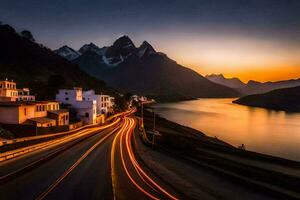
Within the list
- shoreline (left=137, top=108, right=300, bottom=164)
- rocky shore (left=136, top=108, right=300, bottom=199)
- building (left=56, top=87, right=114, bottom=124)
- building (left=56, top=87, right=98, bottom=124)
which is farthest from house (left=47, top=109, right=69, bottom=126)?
shoreline (left=137, top=108, right=300, bottom=164)

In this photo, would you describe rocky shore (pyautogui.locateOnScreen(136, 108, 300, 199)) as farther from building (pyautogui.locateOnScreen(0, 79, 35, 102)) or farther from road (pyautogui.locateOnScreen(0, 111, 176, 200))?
building (pyautogui.locateOnScreen(0, 79, 35, 102))

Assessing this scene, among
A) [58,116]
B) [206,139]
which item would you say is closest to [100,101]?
[206,139]

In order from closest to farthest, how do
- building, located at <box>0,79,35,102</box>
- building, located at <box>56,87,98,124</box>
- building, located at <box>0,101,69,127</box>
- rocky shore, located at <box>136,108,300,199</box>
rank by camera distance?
rocky shore, located at <box>136,108,300,199</box>, building, located at <box>0,101,69,127</box>, building, located at <box>0,79,35,102</box>, building, located at <box>56,87,98,124</box>

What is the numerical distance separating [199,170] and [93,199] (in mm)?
18098

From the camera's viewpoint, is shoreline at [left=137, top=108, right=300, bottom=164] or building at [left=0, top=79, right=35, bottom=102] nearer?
shoreline at [left=137, top=108, right=300, bottom=164]

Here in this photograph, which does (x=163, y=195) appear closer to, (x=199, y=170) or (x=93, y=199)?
(x=93, y=199)

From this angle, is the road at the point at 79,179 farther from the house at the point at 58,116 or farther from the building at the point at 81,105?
the building at the point at 81,105

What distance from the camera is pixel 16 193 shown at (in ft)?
67.5

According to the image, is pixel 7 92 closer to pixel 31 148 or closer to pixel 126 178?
pixel 31 148

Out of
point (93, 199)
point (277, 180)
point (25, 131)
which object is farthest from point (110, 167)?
point (25, 131)

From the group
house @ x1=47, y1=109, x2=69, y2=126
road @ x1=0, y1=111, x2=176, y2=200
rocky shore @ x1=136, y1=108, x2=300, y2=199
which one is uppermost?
house @ x1=47, y1=109, x2=69, y2=126

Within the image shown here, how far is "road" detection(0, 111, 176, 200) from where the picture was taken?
2130 cm

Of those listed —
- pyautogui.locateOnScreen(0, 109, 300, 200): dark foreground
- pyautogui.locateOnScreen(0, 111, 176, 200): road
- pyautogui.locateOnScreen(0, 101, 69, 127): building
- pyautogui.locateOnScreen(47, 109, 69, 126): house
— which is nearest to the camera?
pyautogui.locateOnScreen(0, 111, 176, 200): road

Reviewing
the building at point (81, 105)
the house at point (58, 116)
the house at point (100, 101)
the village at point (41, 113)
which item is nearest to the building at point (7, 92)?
the village at point (41, 113)
